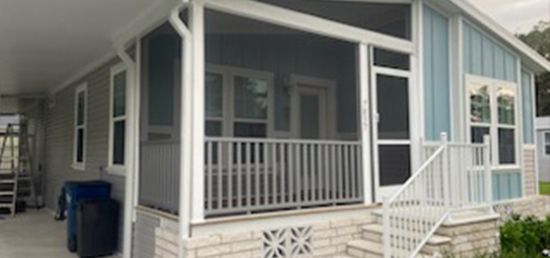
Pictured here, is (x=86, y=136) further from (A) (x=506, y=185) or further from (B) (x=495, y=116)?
(A) (x=506, y=185)

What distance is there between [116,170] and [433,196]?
4.56 meters

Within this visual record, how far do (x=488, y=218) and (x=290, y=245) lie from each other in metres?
2.59

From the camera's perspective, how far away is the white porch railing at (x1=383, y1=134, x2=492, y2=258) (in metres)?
4.99

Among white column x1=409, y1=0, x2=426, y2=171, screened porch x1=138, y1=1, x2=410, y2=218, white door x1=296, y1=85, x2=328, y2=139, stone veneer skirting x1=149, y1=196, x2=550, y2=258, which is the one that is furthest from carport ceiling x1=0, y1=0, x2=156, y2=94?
white column x1=409, y1=0, x2=426, y2=171

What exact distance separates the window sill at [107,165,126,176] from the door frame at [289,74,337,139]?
2.76 metres

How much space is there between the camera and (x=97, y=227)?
6.34 meters

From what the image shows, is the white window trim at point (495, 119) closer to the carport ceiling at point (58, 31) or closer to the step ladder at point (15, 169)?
the carport ceiling at point (58, 31)

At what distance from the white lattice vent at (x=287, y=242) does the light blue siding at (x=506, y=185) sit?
4.27 meters

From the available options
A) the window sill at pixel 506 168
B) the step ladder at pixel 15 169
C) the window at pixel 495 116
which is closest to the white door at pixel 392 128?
the window at pixel 495 116

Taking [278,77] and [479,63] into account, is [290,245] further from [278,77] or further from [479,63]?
A: [479,63]

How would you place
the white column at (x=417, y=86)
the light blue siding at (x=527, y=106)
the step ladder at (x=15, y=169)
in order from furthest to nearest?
the step ladder at (x=15, y=169) < the light blue siding at (x=527, y=106) < the white column at (x=417, y=86)

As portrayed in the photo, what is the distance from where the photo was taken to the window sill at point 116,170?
652cm

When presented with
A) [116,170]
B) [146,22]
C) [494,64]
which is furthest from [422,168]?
[116,170]

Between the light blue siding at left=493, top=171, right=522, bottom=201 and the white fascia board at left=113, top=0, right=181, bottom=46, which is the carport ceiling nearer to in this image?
the white fascia board at left=113, top=0, right=181, bottom=46
